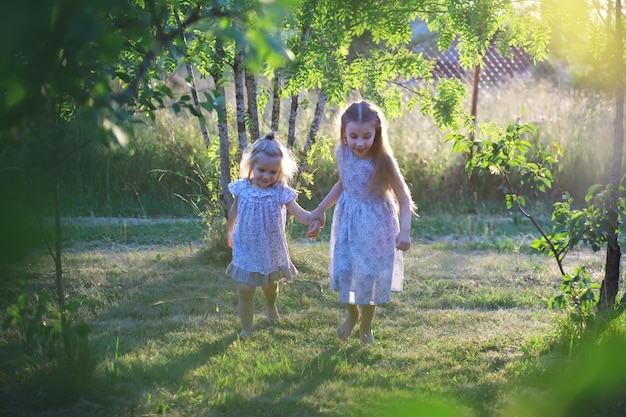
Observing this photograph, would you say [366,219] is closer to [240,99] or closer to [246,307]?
[246,307]

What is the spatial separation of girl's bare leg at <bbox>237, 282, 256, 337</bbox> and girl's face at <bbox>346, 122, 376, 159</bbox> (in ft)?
3.42

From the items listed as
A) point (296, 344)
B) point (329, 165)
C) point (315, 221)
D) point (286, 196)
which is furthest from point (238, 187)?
point (329, 165)

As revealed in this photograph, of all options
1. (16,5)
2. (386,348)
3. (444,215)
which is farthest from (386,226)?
(444,215)

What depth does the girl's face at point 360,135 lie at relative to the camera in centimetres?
453

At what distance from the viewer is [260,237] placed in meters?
4.76

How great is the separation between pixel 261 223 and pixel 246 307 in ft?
1.67

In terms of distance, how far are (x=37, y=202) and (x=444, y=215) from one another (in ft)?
23.8

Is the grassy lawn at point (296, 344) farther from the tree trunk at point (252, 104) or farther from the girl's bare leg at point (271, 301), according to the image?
the tree trunk at point (252, 104)

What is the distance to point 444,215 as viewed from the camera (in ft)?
31.4

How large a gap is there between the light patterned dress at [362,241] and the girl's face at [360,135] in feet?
0.32

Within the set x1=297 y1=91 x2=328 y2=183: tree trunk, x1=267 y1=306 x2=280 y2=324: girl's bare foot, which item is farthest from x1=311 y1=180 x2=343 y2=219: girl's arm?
x1=297 y1=91 x2=328 y2=183: tree trunk

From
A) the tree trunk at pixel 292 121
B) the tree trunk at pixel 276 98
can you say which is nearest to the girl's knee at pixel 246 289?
the tree trunk at pixel 276 98

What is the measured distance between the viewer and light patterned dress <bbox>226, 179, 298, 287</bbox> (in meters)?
4.73

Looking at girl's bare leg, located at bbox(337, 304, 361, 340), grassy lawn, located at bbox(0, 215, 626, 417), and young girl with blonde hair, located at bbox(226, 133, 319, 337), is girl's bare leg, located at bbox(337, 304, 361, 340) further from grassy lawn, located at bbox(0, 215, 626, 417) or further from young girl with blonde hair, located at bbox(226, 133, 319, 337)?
young girl with blonde hair, located at bbox(226, 133, 319, 337)
